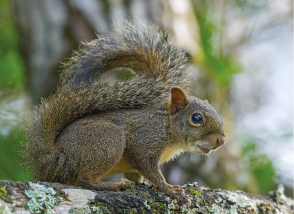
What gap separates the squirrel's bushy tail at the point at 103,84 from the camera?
2.07 metres

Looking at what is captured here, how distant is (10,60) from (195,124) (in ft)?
9.25

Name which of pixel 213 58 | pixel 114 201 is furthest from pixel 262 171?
pixel 114 201

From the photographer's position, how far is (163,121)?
2414 mm

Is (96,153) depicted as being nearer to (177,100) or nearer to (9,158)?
(177,100)

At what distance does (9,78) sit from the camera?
3811 millimetres

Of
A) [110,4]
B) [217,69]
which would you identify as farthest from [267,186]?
[110,4]

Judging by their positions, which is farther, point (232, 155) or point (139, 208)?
point (232, 155)

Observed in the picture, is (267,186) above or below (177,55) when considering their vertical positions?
below

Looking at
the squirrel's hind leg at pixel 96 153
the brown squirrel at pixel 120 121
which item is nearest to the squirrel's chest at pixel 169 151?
the brown squirrel at pixel 120 121

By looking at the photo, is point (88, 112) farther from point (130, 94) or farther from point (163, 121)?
point (163, 121)

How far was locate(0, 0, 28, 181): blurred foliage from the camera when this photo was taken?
10.3 ft

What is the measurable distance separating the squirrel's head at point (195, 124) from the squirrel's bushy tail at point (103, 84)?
0.61 feet

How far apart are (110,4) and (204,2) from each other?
3.13 m

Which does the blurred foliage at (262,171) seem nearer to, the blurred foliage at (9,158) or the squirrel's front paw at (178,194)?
the squirrel's front paw at (178,194)
